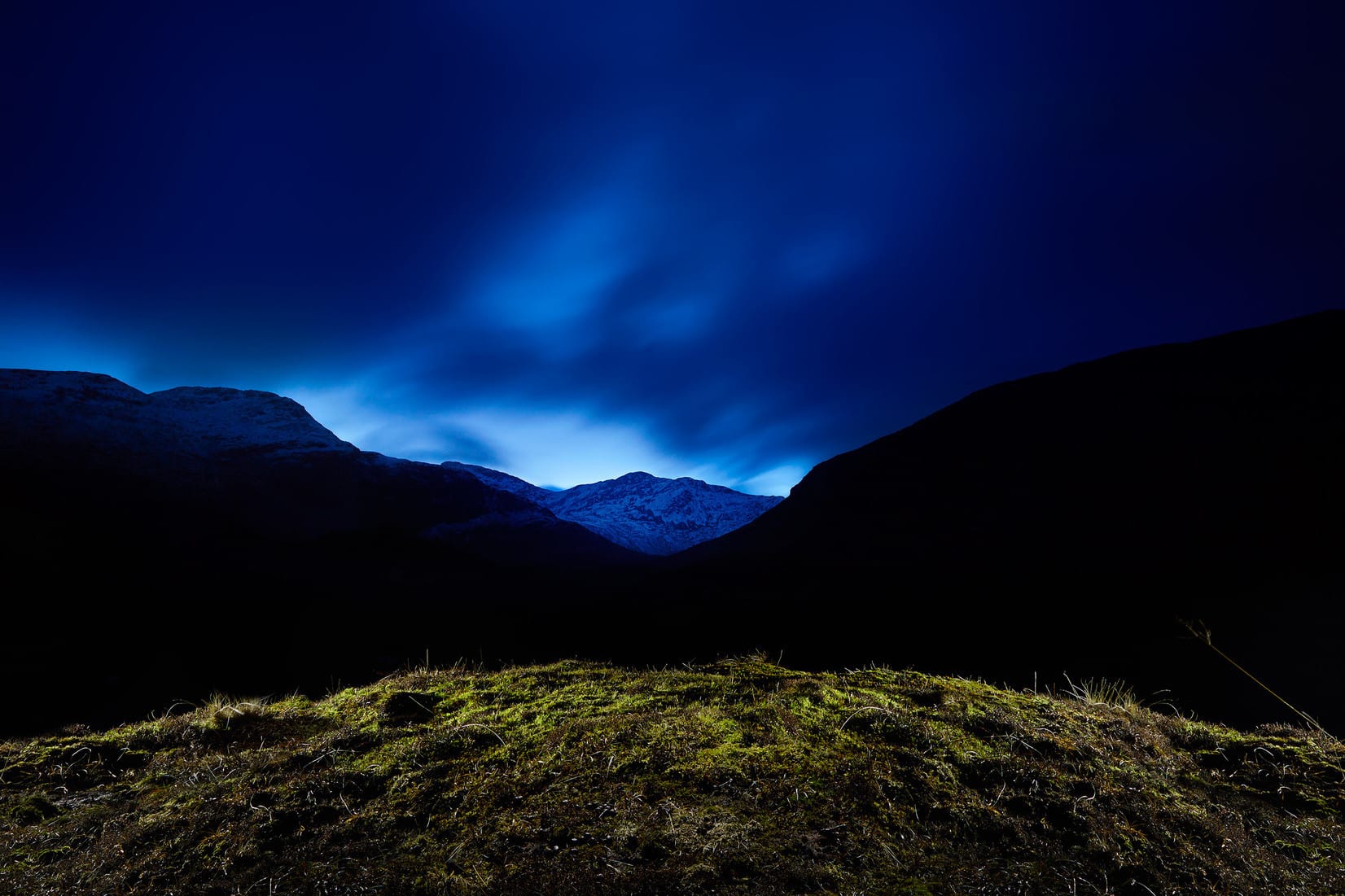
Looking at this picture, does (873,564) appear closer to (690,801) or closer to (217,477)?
(690,801)

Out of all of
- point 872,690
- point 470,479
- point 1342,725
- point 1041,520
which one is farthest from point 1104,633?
point 470,479

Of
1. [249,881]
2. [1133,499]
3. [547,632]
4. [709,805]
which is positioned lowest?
[547,632]

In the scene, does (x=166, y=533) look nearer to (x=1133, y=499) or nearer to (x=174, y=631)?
(x=174, y=631)

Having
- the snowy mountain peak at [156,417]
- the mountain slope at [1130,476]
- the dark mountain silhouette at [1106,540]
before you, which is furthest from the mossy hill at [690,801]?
the snowy mountain peak at [156,417]

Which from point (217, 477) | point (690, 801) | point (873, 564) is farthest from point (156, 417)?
point (690, 801)

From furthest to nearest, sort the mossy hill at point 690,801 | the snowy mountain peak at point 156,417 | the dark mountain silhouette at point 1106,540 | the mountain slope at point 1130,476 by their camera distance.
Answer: the snowy mountain peak at point 156,417, the mountain slope at point 1130,476, the dark mountain silhouette at point 1106,540, the mossy hill at point 690,801

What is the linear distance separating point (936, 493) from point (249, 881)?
76676 mm

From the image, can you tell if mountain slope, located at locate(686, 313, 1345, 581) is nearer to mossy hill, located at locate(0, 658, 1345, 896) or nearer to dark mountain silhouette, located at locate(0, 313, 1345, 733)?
dark mountain silhouette, located at locate(0, 313, 1345, 733)

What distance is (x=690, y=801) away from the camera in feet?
7.72

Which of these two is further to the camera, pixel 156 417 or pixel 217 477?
pixel 156 417

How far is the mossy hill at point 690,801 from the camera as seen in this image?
1.95 metres

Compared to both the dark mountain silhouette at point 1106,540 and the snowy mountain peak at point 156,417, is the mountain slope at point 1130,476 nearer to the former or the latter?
the dark mountain silhouette at point 1106,540

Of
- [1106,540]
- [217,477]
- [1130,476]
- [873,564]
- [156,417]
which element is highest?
[156,417]

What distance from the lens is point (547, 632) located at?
147 ft
